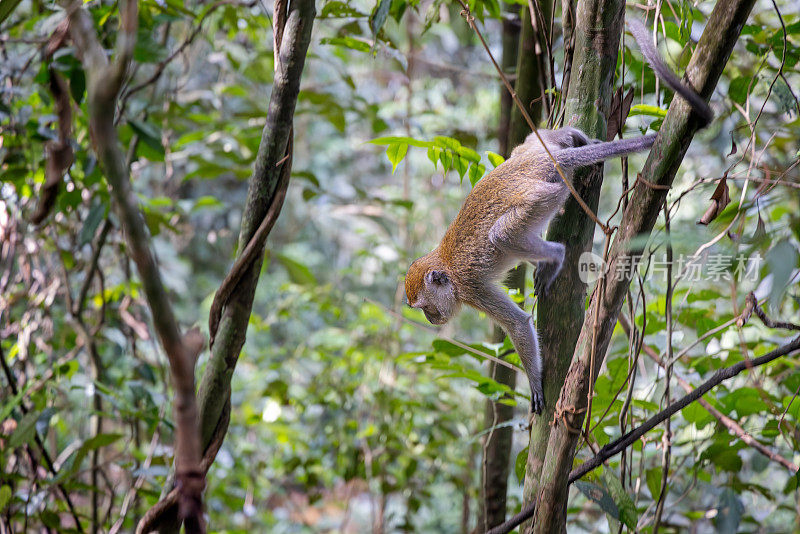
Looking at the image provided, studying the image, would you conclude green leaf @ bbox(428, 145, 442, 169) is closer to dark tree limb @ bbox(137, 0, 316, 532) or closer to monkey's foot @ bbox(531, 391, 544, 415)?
dark tree limb @ bbox(137, 0, 316, 532)

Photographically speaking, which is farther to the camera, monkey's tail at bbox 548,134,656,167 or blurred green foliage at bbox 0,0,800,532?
blurred green foliage at bbox 0,0,800,532

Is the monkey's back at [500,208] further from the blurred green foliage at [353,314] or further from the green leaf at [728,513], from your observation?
the green leaf at [728,513]

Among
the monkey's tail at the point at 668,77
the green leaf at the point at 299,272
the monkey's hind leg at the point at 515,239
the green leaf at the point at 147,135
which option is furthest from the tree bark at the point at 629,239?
the green leaf at the point at 299,272

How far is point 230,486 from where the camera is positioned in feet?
14.5

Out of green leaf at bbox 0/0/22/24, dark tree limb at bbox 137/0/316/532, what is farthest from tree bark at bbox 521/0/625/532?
green leaf at bbox 0/0/22/24

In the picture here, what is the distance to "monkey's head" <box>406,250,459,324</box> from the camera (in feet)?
8.34

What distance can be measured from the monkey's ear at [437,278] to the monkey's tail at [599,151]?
2.77 feet

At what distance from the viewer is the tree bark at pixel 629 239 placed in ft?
3.22

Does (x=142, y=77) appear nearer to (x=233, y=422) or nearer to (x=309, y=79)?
(x=233, y=422)

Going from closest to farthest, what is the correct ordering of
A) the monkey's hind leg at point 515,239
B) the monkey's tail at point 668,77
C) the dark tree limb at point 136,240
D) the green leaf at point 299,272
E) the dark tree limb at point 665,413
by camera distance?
1. the dark tree limb at point 136,240
2. the monkey's tail at point 668,77
3. the dark tree limb at point 665,413
4. the monkey's hind leg at point 515,239
5. the green leaf at point 299,272

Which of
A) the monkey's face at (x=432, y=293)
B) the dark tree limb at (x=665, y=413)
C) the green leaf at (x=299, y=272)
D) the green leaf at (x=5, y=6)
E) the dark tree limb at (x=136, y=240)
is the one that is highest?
the green leaf at (x=299, y=272)

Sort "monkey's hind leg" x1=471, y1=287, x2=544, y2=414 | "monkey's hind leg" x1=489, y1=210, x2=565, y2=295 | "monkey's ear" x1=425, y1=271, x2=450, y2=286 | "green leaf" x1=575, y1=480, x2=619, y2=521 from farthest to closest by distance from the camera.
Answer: "monkey's ear" x1=425, y1=271, x2=450, y2=286 < "monkey's hind leg" x1=489, y1=210, x2=565, y2=295 < "monkey's hind leg" x1=471, y1=287, x2=544, y2=414 < "green leaf" x1=575, y1=480, x2=619, y2=521

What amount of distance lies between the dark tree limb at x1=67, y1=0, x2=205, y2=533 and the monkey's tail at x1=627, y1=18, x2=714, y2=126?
820 millimetres

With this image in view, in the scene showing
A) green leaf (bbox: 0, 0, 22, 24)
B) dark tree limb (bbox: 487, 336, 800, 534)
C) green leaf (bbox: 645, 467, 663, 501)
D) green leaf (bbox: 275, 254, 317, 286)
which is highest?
green leaf (bbox: 275, 254, 317, 286)
